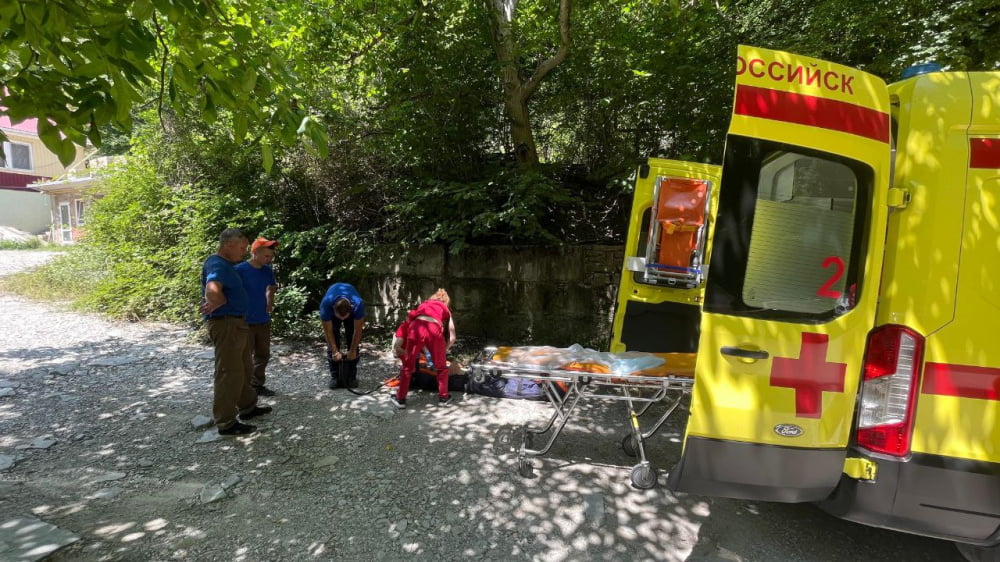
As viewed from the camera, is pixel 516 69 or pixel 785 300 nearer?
pixel 785 300

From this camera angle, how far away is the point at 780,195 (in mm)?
2324

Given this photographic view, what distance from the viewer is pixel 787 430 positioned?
2.20 metres

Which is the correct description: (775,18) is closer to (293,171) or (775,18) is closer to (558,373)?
(558,373)

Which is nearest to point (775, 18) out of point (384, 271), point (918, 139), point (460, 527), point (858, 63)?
point (858, 63)

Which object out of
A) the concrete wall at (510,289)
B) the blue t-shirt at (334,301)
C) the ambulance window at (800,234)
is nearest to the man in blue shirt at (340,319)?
the blue t-shirt at (334,301)

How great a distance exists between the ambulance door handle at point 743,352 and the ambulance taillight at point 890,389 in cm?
49

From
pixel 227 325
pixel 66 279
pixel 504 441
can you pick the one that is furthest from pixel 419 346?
pixel 66 279

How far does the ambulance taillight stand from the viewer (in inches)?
81.8

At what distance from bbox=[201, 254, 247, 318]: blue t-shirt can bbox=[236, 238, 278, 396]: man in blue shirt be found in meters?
0.52

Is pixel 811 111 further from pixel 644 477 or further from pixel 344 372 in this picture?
pixel 344 372

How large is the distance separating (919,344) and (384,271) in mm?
6099

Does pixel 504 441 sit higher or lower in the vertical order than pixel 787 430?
lower

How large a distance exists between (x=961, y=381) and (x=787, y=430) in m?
0.72

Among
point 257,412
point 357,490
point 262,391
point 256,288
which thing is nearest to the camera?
point 357,490
